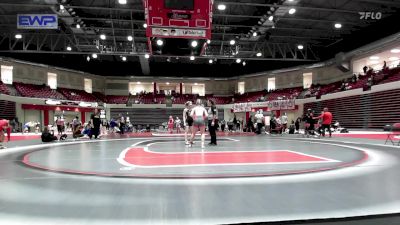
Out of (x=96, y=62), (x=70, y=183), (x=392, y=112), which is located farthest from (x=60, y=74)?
(x=70, y=183)

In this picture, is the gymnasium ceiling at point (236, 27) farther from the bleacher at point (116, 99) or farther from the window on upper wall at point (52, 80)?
the bleacher at point (116, 99)

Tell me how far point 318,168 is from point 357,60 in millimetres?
27208

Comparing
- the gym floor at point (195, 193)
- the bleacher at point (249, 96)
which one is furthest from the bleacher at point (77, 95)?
the gym floor at point (195, 193)

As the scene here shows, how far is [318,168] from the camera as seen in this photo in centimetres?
523

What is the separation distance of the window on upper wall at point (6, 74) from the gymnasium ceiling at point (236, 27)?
142cm

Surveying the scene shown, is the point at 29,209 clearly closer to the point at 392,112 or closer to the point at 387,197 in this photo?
the point at 387,197

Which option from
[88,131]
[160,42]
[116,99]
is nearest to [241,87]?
[116,99]

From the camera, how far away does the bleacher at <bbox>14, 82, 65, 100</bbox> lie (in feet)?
98.8

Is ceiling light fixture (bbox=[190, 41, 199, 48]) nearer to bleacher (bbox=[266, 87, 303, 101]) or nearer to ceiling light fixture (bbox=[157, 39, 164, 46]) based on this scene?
ceiling light fixture (bbox=[157, 39, 164, 46])

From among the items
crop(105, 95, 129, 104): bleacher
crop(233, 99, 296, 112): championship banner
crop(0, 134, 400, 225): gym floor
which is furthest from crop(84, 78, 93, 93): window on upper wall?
crop(0, 134, 400, 225): gym floor

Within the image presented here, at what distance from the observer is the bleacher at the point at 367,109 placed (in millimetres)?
21234

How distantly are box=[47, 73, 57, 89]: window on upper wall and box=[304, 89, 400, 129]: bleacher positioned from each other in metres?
29.7

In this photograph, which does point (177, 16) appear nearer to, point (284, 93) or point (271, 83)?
point (284, 93)

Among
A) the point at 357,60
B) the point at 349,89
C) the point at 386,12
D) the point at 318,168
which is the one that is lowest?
the point at 318,168
